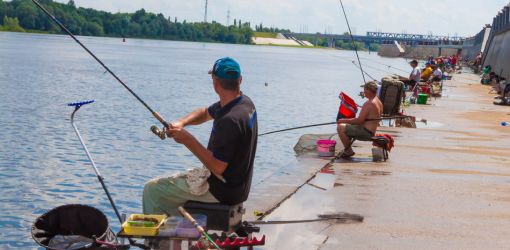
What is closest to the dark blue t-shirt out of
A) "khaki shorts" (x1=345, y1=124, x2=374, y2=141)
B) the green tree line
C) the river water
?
the river water

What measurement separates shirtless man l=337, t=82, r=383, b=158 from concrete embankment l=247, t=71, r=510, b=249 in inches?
16.8

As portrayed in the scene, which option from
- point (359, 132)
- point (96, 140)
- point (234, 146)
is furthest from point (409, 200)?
point (96, 140)

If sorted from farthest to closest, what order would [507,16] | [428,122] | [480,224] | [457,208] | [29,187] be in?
[507,16], [428,122], [29,187], [457,208], [480,224]

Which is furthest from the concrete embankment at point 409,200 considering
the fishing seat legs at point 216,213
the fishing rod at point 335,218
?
the fishing seat legs at point 216,213

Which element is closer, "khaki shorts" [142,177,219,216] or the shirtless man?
"khaki shorts" [142,177,219,216]

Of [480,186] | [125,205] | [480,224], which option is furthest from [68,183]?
[480,224]

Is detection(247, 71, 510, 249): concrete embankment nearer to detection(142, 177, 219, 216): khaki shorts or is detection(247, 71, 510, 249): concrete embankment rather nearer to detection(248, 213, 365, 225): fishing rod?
detection(248, 213, 365, 225): fishing rod

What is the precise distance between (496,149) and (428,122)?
4790 millimetres

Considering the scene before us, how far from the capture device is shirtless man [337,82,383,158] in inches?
466

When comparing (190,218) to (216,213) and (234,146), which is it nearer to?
(216,213)

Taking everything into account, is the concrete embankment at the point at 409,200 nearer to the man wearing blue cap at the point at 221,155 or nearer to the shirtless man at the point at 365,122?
the shirtless man at the point at 365,122

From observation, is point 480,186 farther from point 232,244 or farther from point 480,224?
point 232,244

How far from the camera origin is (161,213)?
19.4 feet

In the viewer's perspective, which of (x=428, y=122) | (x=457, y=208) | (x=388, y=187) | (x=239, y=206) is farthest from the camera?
(x=428, y=122)
